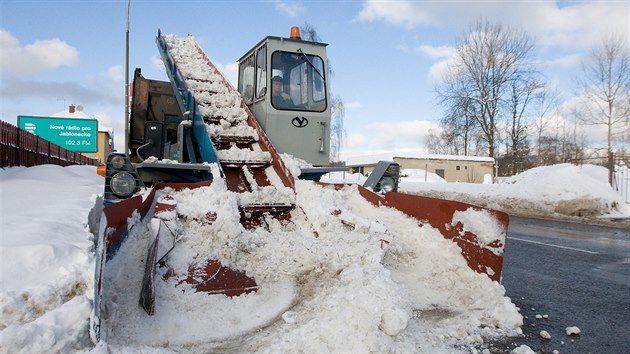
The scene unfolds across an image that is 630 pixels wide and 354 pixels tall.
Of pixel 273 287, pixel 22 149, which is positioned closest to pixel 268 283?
pixel 273 287

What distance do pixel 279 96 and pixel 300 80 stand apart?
42 centimetres

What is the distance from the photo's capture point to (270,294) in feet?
12.0

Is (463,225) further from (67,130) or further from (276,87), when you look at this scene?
(67,130)

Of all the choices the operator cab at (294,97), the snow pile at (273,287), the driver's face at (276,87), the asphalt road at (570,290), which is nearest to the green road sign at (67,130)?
the operator cab at (294,97)

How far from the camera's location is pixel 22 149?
14.9 metres

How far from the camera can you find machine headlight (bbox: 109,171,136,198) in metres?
4.41

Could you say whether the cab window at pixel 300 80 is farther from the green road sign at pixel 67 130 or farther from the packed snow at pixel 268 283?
the green road sign at pixel 67 130

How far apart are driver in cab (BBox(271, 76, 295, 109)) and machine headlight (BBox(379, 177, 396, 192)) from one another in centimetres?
169

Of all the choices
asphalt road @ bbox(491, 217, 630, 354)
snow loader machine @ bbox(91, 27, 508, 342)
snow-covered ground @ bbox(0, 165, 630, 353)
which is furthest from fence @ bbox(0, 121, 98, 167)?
asphalt road @ bbox(491, 217, 630, 354)

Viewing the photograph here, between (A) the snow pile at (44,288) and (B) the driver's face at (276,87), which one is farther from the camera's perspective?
(B) the driver's face at (276,87)

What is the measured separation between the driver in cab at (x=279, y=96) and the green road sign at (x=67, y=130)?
3106 centimetres

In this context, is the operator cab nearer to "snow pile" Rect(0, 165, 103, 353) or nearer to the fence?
"snow pile" Rect(0, 165, 103, 353)

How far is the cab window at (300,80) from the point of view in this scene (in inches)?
254

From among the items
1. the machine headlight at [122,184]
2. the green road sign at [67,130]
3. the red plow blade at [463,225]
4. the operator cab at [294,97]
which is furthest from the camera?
the green road sign at [67,130]
